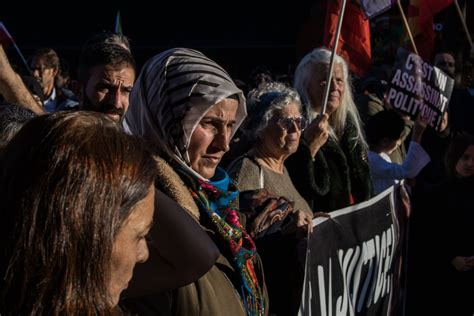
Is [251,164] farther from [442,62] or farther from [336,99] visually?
[442,62]

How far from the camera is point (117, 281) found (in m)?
1.55

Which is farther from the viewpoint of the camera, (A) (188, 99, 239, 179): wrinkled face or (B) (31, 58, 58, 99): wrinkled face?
(B) (31, 58, 58, 99): wrinkled face

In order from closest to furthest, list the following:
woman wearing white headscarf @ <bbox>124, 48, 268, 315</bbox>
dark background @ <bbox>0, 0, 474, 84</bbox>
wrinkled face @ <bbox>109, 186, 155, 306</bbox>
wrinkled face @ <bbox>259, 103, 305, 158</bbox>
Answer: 1. wrinkled face @ <bbox>109, 186, 155, 306</bbox>
2. woman wearing white headscarf @ <bbox>124, 48, 268, 315</bbox>
3. wrinkled face @ <bbox>259, 103, 305, 158</bbox>
4. dark background @ <bbox>0, 0, 474, 84</bbox>

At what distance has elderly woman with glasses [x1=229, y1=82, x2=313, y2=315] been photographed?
3301mm

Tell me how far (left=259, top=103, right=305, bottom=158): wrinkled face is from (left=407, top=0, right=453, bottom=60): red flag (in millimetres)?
3470

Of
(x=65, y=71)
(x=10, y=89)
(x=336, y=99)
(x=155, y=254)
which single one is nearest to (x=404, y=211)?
(x=336, y=99)

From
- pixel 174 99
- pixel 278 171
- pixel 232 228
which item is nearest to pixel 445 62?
pixel 278 171


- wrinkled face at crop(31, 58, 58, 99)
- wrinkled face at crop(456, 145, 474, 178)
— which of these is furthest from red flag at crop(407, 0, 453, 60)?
wrinkled face at crop(31, 58, 58, 99)

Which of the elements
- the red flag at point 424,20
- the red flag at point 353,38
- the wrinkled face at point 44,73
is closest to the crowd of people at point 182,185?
the red flag at point 353,38

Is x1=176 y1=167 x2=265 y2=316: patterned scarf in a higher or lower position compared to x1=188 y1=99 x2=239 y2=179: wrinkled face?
lower

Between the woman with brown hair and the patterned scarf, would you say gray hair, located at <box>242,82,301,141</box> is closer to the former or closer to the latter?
the patterned scarf

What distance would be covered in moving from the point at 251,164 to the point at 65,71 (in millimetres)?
5838

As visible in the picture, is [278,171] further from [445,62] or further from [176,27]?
[176,27]

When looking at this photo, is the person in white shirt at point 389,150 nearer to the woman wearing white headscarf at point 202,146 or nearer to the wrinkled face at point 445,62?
the wrinkled face at point 445,62
